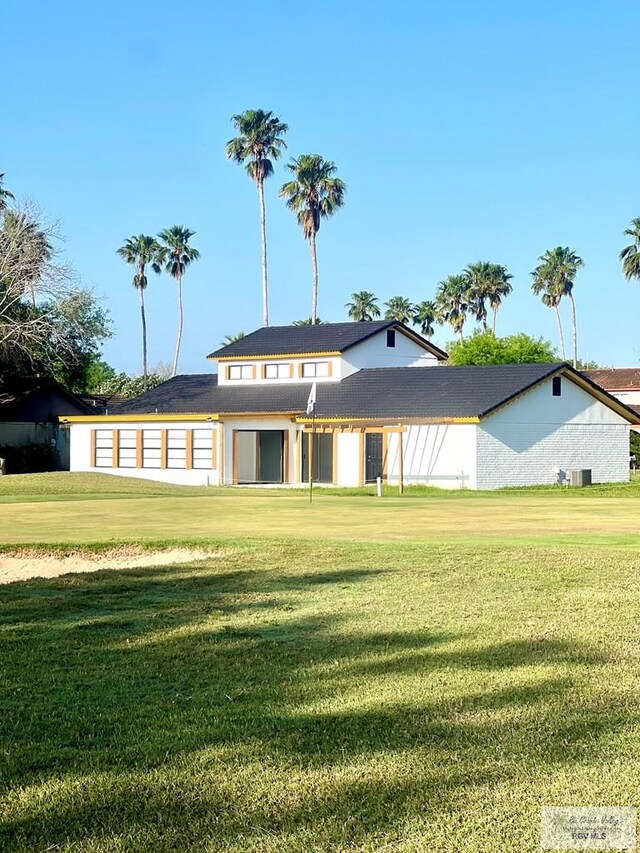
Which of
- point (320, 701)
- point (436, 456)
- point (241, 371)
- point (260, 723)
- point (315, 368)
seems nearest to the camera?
point (260, 723)

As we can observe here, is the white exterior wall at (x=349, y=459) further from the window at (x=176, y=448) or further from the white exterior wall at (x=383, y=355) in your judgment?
the window at (x=176, y=448)

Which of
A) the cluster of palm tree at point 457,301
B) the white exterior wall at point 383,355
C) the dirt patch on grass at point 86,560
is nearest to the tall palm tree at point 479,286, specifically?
the cluster of palm tree at point 457,301

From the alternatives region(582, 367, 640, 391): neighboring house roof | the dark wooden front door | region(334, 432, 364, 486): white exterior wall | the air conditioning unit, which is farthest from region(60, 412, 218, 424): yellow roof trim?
region(582, 367, 640, 391): neighboring house roof

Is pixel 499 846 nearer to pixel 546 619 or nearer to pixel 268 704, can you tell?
pixel 268 704

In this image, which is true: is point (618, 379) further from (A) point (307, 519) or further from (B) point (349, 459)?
(A) point (307, 519)

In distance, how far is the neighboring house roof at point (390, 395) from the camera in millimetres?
40469

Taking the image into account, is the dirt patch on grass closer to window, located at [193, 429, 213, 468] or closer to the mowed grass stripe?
the mowed grass stripe

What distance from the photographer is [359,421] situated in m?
41.2

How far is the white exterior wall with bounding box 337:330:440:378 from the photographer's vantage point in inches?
1861

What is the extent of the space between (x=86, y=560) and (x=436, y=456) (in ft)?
83.4

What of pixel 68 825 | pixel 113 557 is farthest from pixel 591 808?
pixel 113 557

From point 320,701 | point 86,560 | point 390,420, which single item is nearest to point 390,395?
point 390,420

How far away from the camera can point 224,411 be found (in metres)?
45.0

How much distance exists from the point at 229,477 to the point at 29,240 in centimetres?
1414
